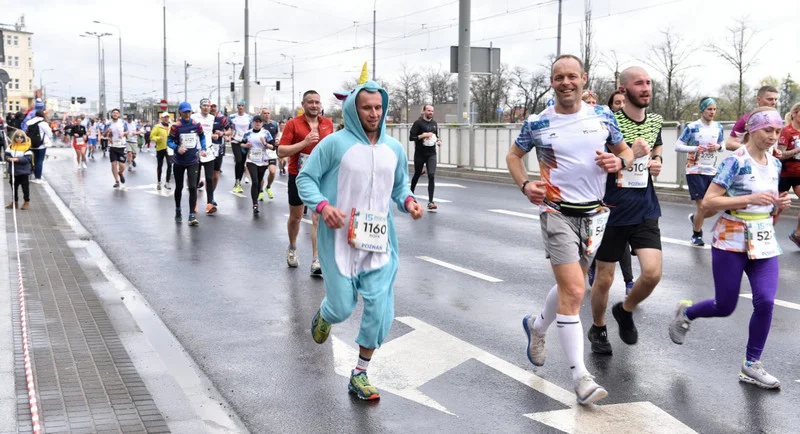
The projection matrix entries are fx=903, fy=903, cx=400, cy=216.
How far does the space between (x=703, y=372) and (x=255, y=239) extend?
764cm

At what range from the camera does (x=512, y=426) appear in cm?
467

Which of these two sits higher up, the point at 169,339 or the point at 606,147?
the point at 606,147

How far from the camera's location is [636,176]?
19.7 ft

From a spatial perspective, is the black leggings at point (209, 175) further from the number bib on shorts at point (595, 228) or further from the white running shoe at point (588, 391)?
the white running shoe at point (588, 391)

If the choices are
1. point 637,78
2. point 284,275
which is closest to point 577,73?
point 637,78

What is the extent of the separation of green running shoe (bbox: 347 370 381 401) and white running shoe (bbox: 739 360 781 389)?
222 centimetres

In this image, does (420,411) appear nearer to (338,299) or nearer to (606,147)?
(338,299)

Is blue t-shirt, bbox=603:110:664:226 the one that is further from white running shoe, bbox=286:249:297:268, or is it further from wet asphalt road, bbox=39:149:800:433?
white running shoe, bbox=286:249:297:268

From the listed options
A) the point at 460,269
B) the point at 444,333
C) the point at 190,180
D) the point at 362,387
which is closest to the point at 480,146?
the point at 190,180

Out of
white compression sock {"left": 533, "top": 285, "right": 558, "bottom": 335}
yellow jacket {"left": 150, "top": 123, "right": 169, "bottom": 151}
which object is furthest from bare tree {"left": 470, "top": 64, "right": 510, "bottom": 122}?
white compression sock {"left": 533, "top": 285, "right": 558, "bottom": 335}

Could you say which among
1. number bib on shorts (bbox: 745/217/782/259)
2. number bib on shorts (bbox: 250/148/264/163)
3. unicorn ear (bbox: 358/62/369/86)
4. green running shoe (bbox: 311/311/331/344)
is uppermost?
unicorn ear (bbox: 358/62/369/86)

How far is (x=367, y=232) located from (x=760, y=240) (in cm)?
232

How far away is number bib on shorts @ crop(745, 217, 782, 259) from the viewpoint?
5301 mm

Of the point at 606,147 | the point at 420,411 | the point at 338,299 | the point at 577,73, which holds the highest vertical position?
the point at 577,73
